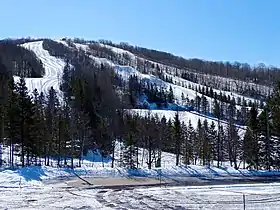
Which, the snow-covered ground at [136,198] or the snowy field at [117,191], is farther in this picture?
the snowy field at [117,191]

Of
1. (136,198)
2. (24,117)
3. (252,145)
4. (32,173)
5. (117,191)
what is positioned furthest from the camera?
(252,145)

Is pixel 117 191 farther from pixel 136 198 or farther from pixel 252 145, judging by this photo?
pixel 252 145

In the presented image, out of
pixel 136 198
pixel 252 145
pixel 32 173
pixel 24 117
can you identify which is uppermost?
pixel 24 117

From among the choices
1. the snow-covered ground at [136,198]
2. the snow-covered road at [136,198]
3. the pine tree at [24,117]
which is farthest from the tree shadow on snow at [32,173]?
the snow-covered road at [136,198]

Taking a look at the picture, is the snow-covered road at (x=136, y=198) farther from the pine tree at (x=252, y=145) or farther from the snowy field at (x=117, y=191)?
the pine tree at (x=252, y=145)

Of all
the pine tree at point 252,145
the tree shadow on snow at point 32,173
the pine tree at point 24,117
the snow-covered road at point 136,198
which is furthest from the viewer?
the pine tree at point 252,145

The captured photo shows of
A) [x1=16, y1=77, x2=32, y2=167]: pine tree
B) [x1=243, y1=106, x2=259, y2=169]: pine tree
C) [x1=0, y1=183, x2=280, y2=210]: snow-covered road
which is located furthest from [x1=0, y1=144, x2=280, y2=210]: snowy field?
[x1=243, y1=106, x2=259, y2=169]: pine tree

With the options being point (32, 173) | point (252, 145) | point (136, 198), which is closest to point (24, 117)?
point (32, 173)

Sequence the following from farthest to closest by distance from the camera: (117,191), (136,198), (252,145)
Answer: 1. (252,145)
2. (117,191)
3. (136,198)

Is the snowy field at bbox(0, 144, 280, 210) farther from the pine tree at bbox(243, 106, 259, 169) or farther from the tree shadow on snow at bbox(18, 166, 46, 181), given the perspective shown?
the pine tree at bbox(243, 106, 259, 169)

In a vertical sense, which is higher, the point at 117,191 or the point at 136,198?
the point at 136,198

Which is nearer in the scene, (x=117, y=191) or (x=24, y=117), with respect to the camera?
(x=117, y=191)

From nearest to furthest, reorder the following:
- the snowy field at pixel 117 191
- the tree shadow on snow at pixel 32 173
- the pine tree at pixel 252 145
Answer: the snowy field at pixel 117 191 → the tree shadow on snow at pixel 32 173 → the pine tree at pixel 252 145

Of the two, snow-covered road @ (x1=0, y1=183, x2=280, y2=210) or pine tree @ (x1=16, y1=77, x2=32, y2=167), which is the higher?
pine tree @ (x1=16, y1=77, x2=32, y2=167)
